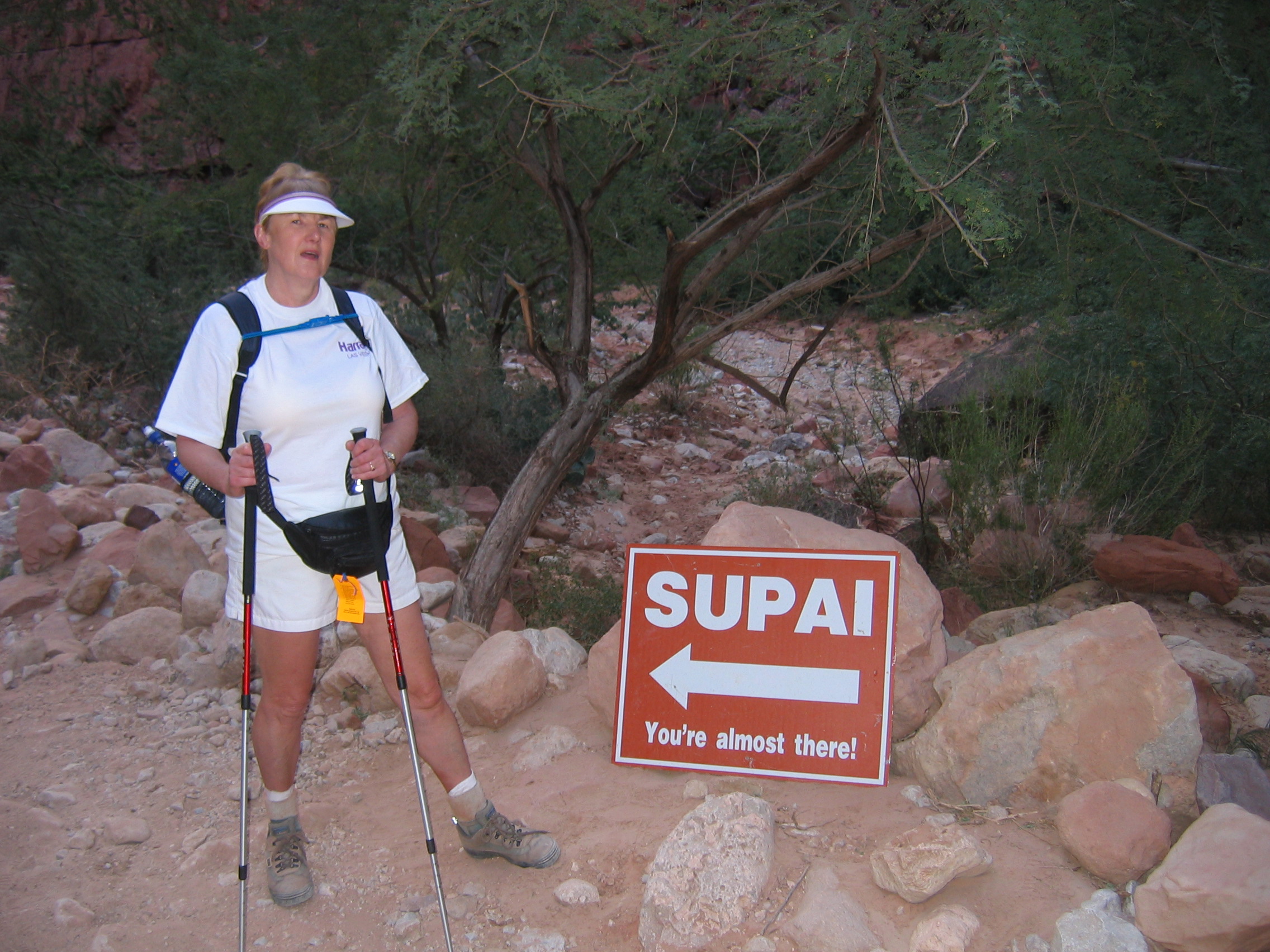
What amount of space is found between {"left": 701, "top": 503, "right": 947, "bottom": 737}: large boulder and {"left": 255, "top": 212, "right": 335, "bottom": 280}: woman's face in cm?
180

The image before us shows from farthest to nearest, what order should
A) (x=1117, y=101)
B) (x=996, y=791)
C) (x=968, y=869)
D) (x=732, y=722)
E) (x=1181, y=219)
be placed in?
(x=1181, y=219), (x=1117, y=101), (x=732, y=722), (x=996, y=791), (x=968, y=869)

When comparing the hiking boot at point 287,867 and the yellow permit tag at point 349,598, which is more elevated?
the yellow permit tag at point 349,598

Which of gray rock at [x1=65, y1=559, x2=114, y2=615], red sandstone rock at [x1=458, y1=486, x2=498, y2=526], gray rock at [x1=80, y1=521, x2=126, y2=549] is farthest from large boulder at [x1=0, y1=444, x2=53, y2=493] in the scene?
red sandstone rock at [x1=458, y1=486, x2=498, y2=526]

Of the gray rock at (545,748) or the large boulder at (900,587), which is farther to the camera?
the gray rock at (545,748)

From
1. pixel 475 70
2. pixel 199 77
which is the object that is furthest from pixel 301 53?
pixel 475 70

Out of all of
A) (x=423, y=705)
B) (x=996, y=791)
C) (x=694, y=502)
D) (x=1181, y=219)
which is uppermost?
(x=1181, y=219)

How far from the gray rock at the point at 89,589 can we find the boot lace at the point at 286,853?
2962mm

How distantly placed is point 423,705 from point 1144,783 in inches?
90.2

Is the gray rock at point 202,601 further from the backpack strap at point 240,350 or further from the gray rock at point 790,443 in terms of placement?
the gray rock at point 790,443

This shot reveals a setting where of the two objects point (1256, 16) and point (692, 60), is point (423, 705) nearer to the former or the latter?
point (692, 60)

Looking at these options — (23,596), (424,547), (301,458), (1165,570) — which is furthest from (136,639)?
(1165,570)

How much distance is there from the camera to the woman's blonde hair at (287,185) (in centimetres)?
275

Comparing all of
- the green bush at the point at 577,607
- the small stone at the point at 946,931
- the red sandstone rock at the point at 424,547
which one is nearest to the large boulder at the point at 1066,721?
the small stone at the point at 946,931

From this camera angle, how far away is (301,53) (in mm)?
7629
